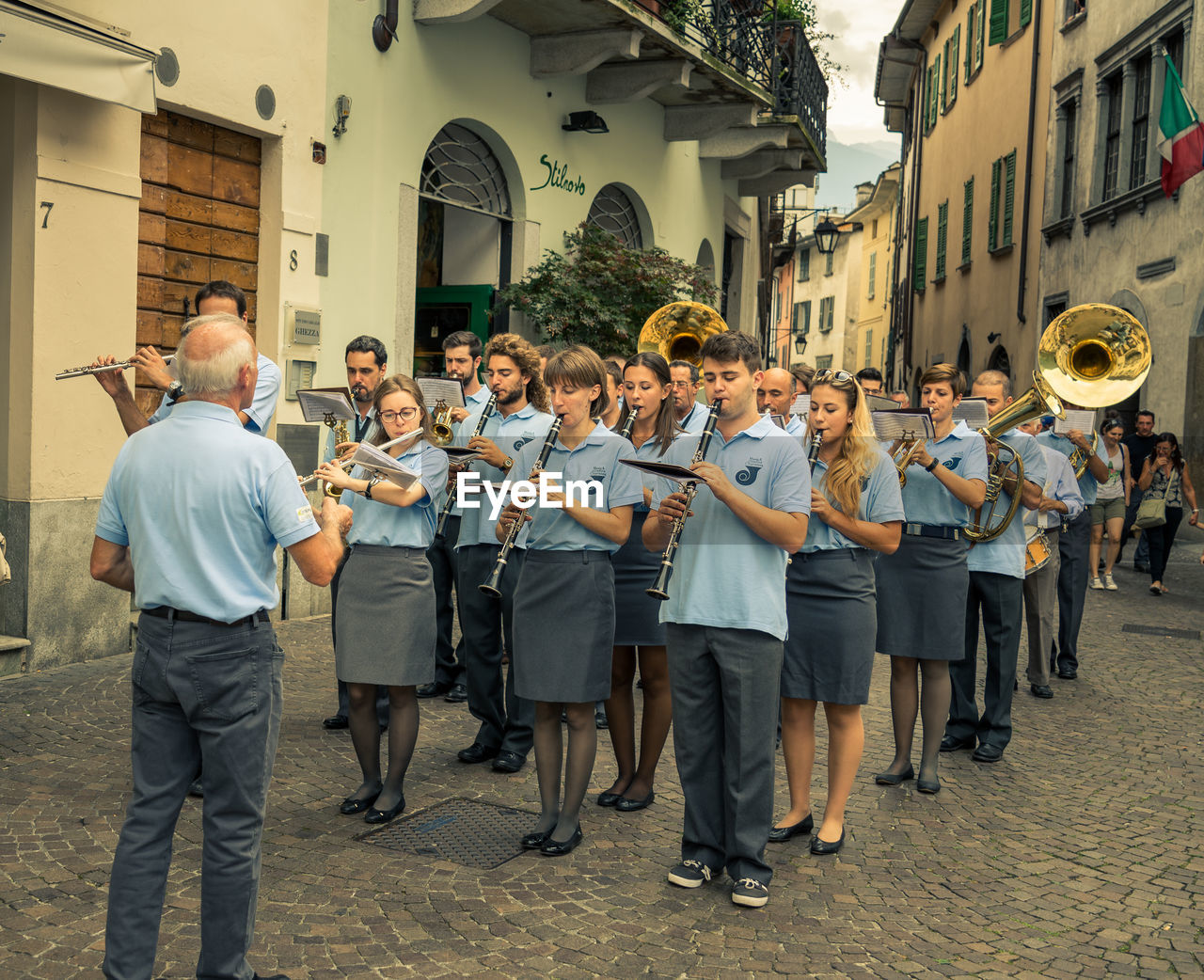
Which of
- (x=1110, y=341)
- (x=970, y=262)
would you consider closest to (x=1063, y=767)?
(x=1110, y=341)

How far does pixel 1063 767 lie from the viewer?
6.44m

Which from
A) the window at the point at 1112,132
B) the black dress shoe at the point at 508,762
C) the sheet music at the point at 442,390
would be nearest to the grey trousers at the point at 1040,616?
the black dress shoe at the point at 508,762

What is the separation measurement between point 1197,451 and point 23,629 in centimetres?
1373

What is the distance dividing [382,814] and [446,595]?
2418 millimetres

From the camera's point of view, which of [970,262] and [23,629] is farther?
[970,262]

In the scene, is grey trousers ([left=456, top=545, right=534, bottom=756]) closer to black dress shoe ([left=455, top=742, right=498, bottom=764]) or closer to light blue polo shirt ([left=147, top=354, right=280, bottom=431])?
black dress shoe ([left=455, top=742, right=498, bottom=764])

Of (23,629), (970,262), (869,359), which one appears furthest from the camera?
(869,359)

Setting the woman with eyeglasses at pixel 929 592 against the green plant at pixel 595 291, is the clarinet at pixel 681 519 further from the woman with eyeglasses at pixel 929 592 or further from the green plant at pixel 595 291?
the green plant at pixel 595 291

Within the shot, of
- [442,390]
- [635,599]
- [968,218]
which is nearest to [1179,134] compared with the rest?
[442,390]

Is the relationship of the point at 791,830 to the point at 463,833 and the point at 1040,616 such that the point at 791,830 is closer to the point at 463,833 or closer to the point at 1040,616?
the point at 463,833

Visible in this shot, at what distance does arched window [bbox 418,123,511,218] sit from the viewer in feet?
37.9

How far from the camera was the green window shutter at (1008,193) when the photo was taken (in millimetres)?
23406

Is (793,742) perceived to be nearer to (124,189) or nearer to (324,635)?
(324,635)

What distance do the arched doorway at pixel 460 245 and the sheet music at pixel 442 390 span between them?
5.59m
